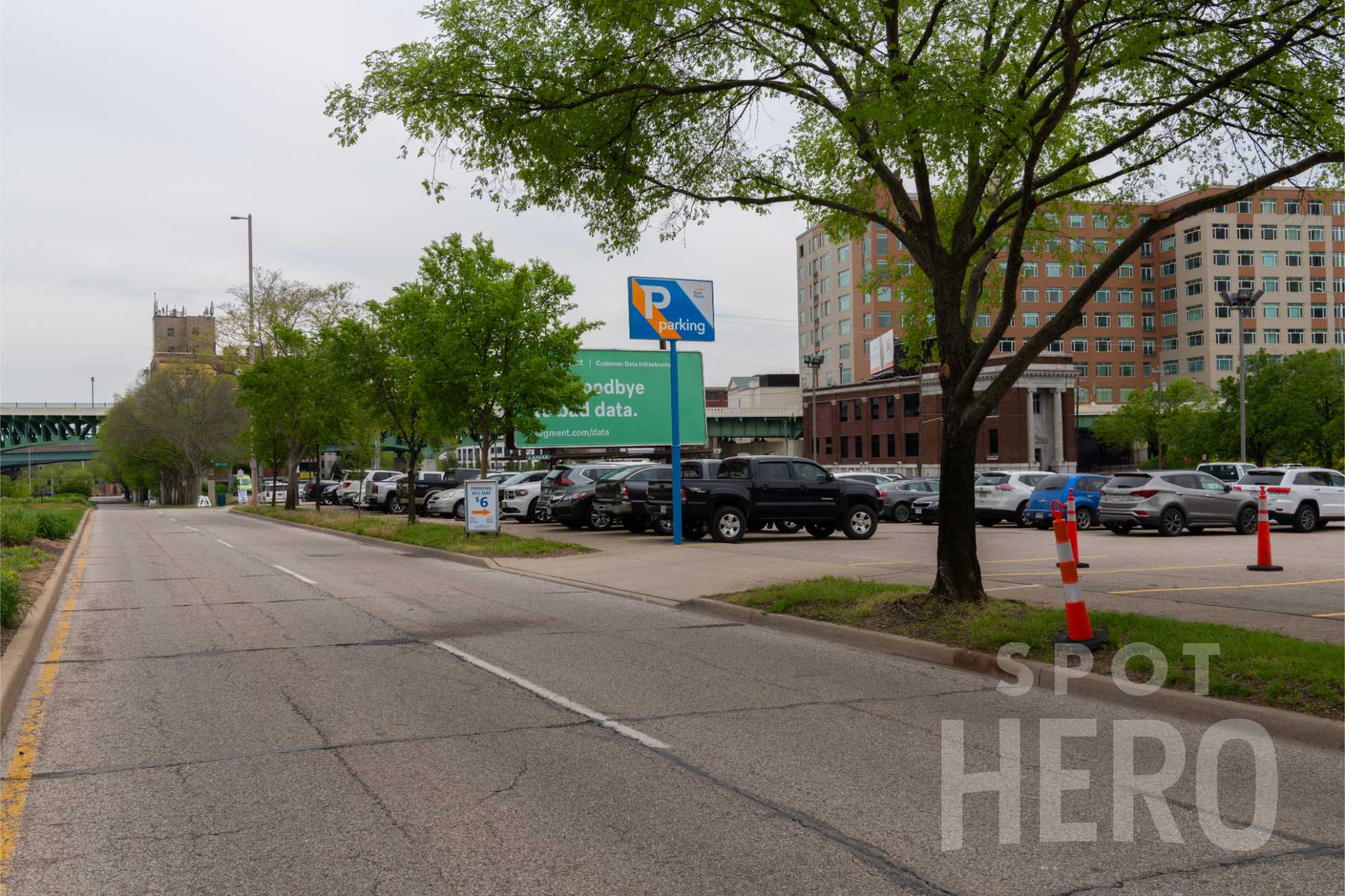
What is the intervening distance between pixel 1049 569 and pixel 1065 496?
1186 centimetres

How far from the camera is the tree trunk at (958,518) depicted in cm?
1080

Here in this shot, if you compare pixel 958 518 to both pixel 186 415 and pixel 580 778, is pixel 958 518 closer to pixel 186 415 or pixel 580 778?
pixel 580 778

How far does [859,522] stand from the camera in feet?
80.7

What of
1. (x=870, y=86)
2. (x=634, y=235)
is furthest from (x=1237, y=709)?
(x=634, y=235)

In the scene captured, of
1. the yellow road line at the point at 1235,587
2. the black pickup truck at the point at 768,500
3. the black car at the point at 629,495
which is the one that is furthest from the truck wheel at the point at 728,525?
the yellow road line at the point at 1235,587

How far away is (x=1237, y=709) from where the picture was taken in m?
7.03

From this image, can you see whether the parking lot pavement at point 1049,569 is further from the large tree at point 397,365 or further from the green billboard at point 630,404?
the green billboard at point 630,404

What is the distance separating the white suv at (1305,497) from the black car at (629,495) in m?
14.6

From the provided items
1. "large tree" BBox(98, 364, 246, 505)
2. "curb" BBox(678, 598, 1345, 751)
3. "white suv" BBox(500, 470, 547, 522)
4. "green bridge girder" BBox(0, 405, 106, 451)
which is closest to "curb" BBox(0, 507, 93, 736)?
"curb" BBox(678, 598, 1345, 751)

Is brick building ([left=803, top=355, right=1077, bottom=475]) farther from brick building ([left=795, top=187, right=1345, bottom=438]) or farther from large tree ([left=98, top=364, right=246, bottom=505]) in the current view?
large tree ([left=98, top=364, right=246, bottom=505])

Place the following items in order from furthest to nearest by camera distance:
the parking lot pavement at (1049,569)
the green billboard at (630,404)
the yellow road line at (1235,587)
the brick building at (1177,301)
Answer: the brick building at (1177,301) → the green billboard at (630,404) → the yellow road line at (1235,587) → the parking lot pavement at (1049,569)

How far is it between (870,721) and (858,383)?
277 ft

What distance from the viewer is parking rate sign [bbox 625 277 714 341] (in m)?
22.8

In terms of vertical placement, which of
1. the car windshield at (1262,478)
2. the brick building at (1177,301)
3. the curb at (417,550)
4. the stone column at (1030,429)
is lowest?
the curb at (417,550)
